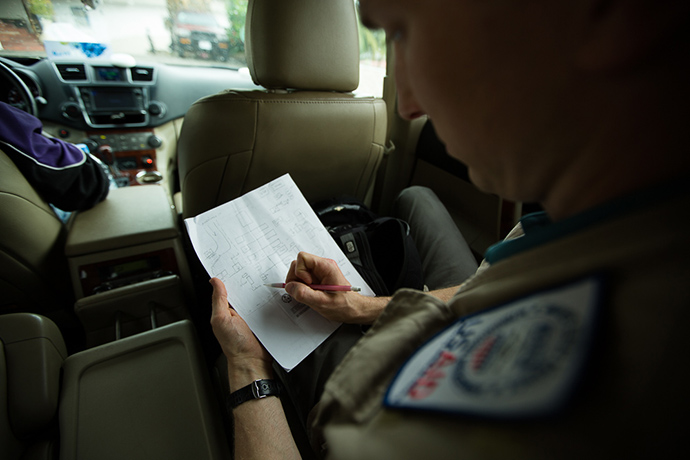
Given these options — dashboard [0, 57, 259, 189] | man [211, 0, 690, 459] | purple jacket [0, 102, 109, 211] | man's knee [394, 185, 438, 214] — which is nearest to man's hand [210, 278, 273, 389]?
man [211, 0, 690, 459]

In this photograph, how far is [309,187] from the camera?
122cm

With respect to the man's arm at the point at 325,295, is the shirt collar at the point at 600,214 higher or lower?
higher

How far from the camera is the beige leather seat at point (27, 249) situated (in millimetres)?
851

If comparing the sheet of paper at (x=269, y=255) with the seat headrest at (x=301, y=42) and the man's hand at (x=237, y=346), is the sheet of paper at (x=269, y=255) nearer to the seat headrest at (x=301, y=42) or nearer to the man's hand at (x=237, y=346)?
the man's hand at (x=237, y=346)

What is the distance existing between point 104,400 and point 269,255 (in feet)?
1.50

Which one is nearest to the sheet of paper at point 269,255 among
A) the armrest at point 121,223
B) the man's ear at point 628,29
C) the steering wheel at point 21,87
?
the armrest at point 121,223

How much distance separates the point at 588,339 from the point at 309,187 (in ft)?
3.56

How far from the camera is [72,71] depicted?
66.9 inches

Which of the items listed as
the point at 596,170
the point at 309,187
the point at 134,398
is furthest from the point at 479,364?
the point at 309,187

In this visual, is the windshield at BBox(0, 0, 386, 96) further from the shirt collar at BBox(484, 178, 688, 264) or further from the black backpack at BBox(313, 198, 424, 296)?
the shirt collar at BBox(484, 178, 688, 264)

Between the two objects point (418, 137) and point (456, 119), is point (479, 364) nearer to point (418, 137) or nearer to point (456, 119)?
point (456, 119)

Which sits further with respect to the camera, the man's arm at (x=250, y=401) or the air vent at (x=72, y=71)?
the air vent at (x=72, y=71)

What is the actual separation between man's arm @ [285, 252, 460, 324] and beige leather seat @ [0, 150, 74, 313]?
0.79 m

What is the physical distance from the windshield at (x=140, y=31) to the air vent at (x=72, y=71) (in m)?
0.08
